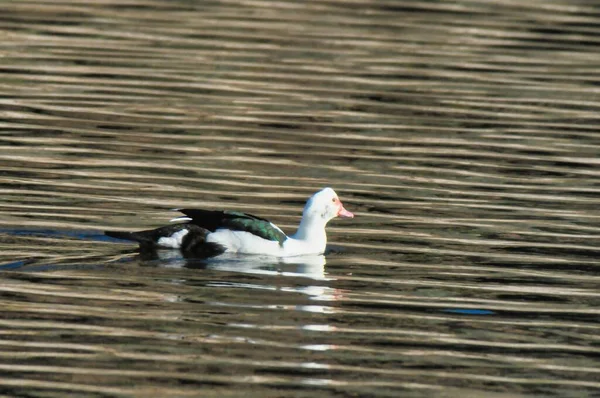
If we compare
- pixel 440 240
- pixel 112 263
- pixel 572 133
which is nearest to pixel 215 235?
pixel 112 263

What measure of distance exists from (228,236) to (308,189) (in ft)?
8.48

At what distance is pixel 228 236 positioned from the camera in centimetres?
1263

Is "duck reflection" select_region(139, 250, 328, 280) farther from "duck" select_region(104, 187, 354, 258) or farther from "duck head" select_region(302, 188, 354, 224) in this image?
"duck head" select_region(302, 188, 354, 224)

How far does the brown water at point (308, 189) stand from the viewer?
9500 mm

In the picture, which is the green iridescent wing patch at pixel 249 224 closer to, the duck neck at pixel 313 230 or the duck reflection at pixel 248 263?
the duck reflection at pixel 248 263

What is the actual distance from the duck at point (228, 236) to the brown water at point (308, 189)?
0.21m

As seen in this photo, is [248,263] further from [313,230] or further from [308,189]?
[308,189]

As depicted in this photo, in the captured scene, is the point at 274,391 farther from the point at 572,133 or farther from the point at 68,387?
the point at 572,133

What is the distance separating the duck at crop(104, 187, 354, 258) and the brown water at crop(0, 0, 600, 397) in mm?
209

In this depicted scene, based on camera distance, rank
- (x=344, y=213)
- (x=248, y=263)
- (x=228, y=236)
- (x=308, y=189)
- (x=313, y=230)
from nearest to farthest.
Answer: (x=248, y=263), (x=228, y=236), (x=313, y=230), (x=344, y=213), (x=308, y=189)

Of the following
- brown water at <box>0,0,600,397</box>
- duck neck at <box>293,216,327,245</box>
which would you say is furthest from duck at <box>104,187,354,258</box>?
brown water at <box>0,0,600,397</box>

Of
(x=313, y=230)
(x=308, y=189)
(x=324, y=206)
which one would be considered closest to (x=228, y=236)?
(x=313, y=230)

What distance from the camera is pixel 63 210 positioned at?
13477mm

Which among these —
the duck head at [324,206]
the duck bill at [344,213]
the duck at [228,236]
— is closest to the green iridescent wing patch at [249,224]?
the duck at [228,236]
